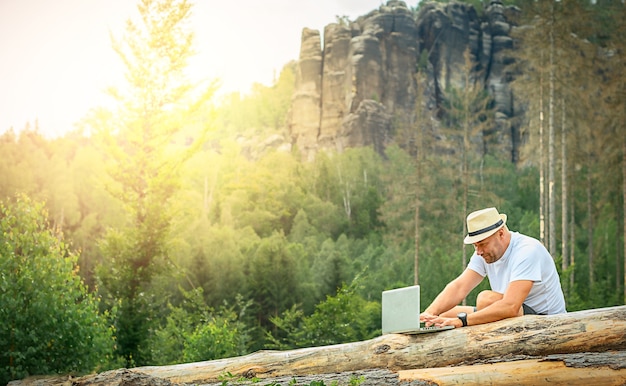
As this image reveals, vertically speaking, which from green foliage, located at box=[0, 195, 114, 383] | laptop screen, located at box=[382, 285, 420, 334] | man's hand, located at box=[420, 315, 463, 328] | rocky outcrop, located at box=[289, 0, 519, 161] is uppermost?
rocky outcrop, located at box=[289, 0, 519, 161]

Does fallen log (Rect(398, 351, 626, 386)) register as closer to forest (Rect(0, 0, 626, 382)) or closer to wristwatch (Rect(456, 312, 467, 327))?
wristwatch (Rect(456, 312, 467, 327))

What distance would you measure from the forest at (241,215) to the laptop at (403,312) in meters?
8.37

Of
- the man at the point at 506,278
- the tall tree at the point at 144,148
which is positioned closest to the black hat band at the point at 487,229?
the man at the point at 506,278

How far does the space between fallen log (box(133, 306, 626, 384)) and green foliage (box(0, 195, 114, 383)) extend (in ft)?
23.1

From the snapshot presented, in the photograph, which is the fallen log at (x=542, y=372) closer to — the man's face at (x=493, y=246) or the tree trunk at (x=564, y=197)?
the man's face at (x=493, y=246)

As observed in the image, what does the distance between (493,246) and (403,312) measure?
91cm

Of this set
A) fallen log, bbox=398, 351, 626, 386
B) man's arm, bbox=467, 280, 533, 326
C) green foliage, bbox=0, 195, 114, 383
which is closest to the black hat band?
man's arm, bbox=467, 280, 533, 326

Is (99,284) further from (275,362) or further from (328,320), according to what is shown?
(275,362)

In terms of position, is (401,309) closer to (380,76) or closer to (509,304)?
(509,304)

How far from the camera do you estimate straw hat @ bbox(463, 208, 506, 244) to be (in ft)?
19.0

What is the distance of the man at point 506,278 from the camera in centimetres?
558

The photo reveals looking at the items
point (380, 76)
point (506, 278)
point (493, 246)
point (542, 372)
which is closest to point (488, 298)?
point (506, 278)

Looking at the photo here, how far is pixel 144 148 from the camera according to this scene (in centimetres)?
1964

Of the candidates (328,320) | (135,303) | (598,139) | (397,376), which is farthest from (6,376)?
(598,139)
